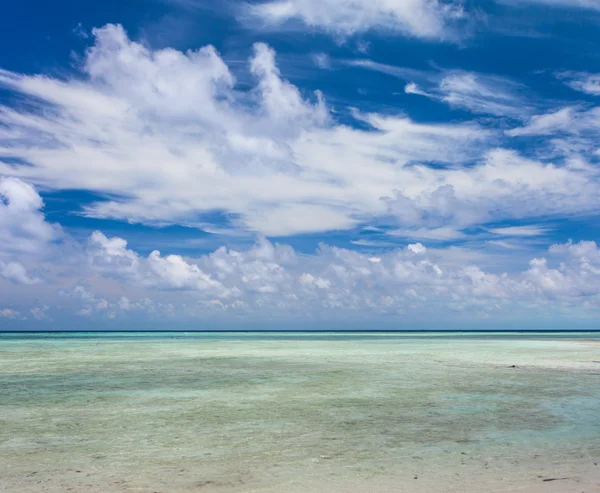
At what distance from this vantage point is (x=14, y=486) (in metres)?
7.79

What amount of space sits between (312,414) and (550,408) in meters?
6.43

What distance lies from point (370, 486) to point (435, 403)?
841 centimetres

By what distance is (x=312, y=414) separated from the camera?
13.9 m

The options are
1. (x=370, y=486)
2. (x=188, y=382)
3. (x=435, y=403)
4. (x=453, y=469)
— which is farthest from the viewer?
(x=188, y=382)

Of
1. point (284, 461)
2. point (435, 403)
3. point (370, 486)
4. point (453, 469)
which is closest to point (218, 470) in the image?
point (284, 461)

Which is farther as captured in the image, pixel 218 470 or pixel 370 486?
pixel 218 470

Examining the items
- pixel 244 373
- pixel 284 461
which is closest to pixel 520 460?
pixel 284 461

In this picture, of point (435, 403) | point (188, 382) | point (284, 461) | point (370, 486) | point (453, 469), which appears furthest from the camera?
point (188, 382)

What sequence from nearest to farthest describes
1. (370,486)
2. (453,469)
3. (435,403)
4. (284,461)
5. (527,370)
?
(370,486) → (453,469) → (284,461) → (435,403) → (527,370)

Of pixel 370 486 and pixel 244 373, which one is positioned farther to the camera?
pixel 244 373

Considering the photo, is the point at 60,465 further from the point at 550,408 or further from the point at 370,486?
the point at 550,408

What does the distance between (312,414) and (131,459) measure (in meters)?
5.61

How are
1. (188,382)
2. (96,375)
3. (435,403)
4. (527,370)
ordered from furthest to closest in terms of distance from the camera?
1. (527,370)
2. (96,375)
3. (188,382)
4. (435,403)

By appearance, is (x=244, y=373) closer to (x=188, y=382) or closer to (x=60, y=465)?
(x=188, y=382)
